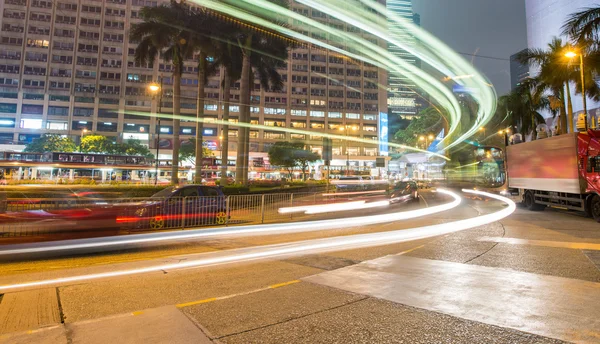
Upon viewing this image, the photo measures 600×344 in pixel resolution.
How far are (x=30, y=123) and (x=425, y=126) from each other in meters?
88.7

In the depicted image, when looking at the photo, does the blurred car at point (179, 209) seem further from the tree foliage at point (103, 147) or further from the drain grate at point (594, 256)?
the tree foliage at point (103, 147)

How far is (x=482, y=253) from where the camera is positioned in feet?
26.0


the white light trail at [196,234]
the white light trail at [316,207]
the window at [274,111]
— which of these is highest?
the window at [274,111]

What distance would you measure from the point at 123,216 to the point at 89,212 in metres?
1.12

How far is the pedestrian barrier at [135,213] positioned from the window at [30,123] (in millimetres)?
82040

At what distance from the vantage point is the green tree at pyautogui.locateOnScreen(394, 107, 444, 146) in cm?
7388

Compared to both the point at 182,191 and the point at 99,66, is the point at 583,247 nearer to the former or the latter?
the point at 182,191

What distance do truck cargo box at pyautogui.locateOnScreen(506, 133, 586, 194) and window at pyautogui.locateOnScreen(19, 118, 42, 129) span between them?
89760 mm

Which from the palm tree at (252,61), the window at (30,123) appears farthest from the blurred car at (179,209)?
the window at (30,123)

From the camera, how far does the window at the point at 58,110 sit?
75481mm

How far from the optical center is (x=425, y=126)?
75875 mm

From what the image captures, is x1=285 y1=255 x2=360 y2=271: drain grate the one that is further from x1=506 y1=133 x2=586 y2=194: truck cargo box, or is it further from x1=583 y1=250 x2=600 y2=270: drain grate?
x1=506 y1=133 x2=586 y2=194: truck cargo box

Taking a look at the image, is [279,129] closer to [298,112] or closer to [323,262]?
[298,112]

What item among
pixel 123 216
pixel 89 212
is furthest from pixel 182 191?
pixel 89 212
